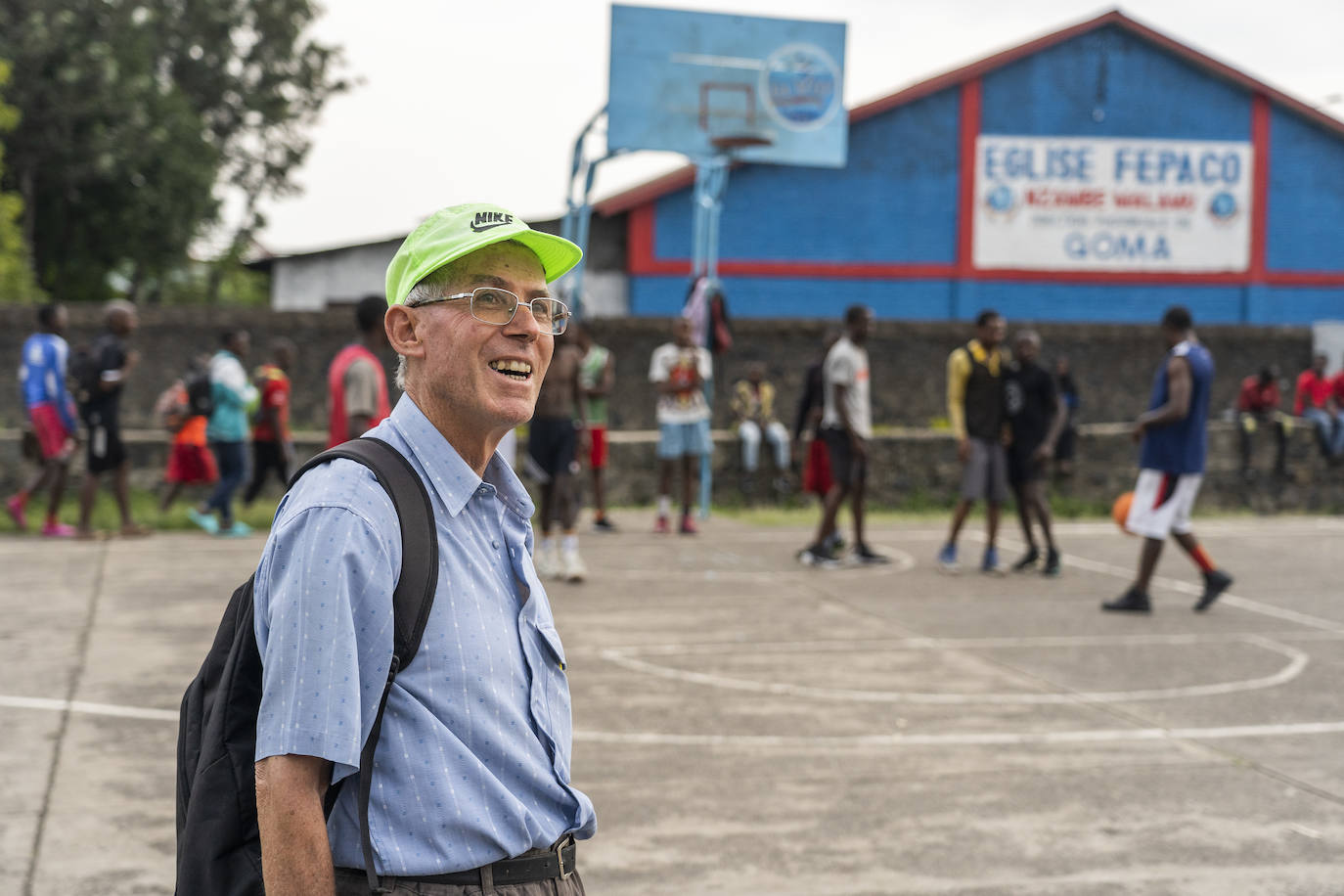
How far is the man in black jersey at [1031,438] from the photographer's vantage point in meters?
11.3

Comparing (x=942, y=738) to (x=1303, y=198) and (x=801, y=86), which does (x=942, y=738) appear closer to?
(x=801, y=86)

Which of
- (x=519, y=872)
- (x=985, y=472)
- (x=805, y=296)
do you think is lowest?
(x=519, y=872)

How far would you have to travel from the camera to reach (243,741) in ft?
6.56

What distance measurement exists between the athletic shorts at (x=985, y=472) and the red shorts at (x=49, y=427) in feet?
25.1

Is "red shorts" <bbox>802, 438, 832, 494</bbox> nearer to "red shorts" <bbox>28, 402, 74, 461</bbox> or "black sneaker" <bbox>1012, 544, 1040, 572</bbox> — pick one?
"black sneaker" <bbox>1012, 544, 1040, 572</bbox>

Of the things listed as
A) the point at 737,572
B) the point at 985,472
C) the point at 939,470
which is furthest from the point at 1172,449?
the point at 939,470

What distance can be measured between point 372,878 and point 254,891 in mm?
170

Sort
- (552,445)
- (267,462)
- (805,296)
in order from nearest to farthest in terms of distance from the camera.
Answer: (552,445) → (267,462) → (805,296)

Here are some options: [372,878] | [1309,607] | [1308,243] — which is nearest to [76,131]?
[1308,243]

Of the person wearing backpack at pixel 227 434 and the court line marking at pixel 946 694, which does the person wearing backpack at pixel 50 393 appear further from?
the court line marking at pixel 946 694

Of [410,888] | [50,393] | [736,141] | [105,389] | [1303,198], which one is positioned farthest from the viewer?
[1303,198]

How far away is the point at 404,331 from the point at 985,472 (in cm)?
938

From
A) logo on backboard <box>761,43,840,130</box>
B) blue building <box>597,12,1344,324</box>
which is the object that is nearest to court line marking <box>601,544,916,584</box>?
logo on backboard <box>761,43,840,130</box>

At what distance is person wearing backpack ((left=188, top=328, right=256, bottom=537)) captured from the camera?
42.1 ft
